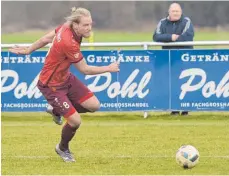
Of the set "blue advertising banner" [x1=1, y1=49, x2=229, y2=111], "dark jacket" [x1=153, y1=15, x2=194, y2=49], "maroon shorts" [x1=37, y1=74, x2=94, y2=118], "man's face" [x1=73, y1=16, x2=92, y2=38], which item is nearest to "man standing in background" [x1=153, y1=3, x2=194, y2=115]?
"dark jacket" [x1=153, y1=15, x2=194, y2=49]

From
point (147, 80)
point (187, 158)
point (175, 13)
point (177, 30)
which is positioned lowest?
point (147, 80)

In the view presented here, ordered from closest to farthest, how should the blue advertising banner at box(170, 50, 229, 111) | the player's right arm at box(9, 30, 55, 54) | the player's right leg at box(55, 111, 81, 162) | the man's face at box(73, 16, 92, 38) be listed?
the man's face at box(73, 16, 92, 38) < the player's right leg at box(55, 111, 81, 162) < the player's right arm at box(9, 30, 55, 54) < the blue advertising banner at box(170, 50, 229, 111)

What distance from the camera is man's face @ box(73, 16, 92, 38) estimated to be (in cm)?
1181

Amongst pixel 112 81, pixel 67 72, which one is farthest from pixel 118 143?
pixel 112 81

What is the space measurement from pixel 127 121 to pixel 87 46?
1.54 meters

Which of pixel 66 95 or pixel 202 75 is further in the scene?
pixel 202 75

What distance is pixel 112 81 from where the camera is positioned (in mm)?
17250

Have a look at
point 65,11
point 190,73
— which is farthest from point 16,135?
point 65,11

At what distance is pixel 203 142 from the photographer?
46.0 ft

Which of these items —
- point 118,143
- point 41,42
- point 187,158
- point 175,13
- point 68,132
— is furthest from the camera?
point 175,13

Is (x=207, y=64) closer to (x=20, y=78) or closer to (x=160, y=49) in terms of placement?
(x=160, y=49)

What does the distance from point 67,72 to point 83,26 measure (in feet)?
2.33

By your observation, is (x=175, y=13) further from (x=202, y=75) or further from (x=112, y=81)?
(x=112, y=81)

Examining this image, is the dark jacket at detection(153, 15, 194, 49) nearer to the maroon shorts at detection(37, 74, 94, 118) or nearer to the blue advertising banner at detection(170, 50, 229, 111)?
the blue advertising banner at detection(170, 50, 229, 111)
